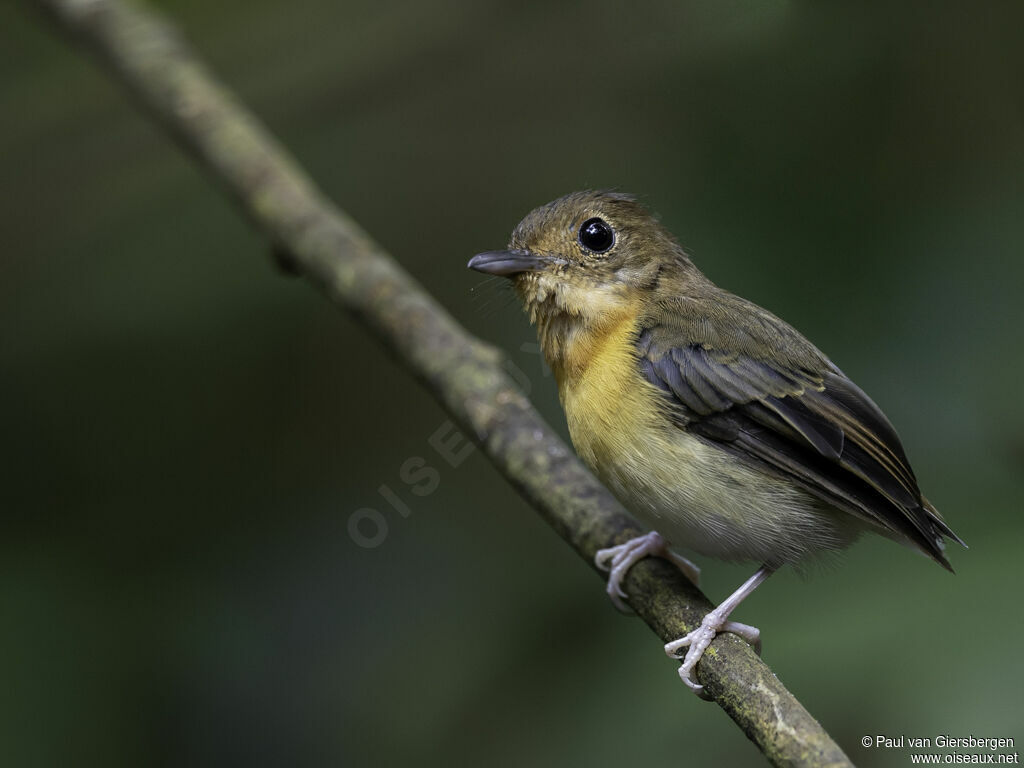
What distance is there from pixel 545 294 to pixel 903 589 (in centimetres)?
144

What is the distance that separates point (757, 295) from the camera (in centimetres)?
358

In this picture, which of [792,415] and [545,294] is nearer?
[792,415]

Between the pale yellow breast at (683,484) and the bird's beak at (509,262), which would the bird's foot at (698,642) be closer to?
the pale yellow breast at (683,484)

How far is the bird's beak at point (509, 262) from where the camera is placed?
3086 mm

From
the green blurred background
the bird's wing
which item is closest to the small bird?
the bird's wing

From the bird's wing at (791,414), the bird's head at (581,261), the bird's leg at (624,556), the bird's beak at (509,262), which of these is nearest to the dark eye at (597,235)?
the bird's head at (581,261)

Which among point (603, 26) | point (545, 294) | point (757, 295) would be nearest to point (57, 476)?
point (545, 294)

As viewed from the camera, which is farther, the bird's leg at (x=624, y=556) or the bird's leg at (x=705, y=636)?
the bird's leg at (x=624, y=556)

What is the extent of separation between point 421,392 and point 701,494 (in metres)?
2.08

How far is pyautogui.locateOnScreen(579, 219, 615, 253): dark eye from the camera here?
322 cm

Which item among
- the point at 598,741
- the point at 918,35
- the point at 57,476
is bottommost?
the point at 598,741

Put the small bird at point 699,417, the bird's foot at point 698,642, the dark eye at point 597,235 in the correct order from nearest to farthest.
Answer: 1. the bird's foot at point 698,642
2. the small bird at point 699,417
3. the dark eye at point 597,235

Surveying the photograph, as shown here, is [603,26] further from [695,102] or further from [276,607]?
[276,607]

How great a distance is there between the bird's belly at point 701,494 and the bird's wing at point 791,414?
74 mm
